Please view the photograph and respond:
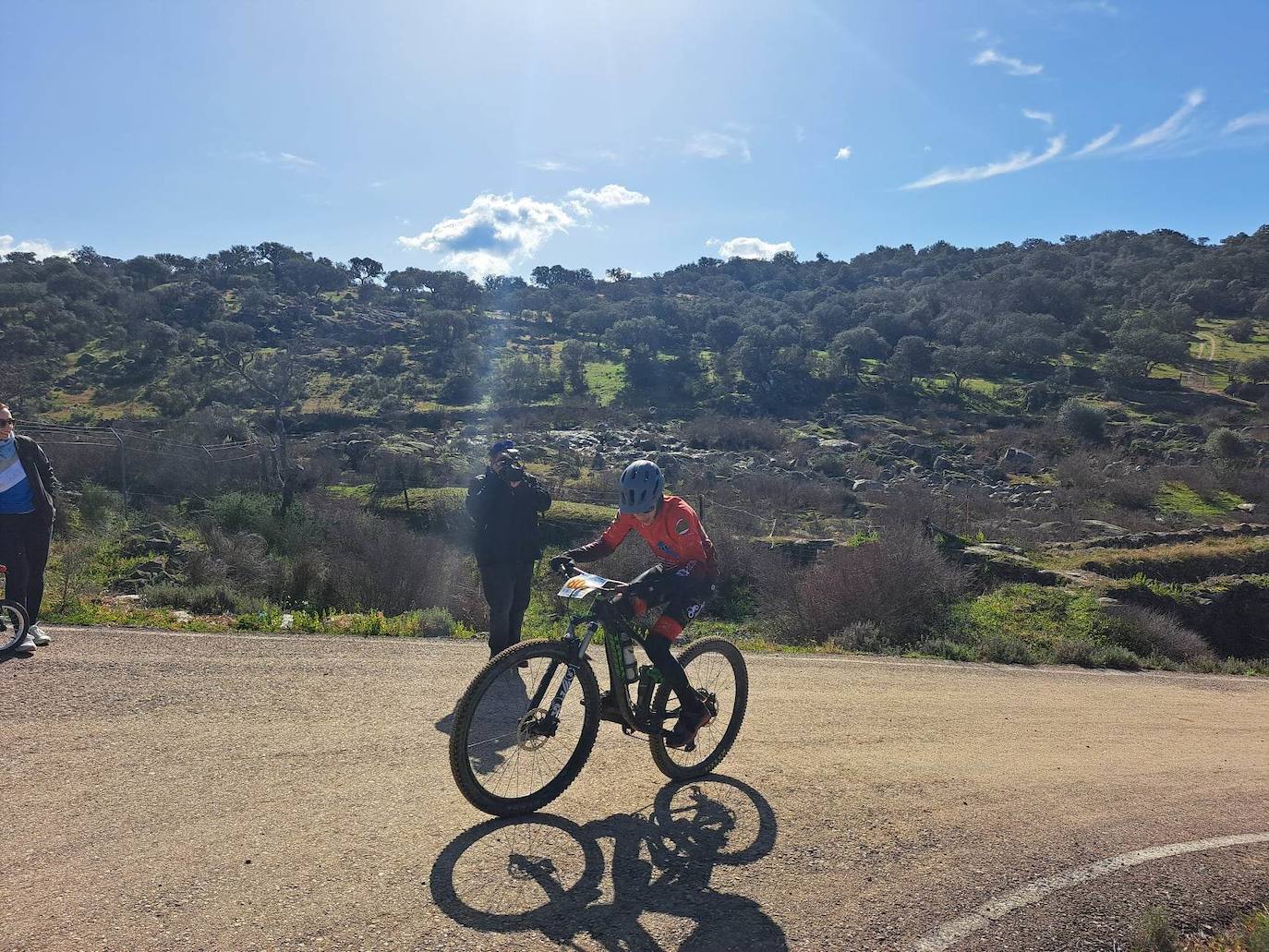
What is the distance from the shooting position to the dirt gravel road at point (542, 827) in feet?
10.6

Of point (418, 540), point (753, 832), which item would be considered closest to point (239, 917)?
point (753, 832)

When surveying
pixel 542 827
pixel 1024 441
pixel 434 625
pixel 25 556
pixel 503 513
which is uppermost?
pixel 1024 441

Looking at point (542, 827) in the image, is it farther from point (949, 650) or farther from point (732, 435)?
point (732, 435)

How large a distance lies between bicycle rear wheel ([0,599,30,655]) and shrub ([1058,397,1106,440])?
5794 centimetres

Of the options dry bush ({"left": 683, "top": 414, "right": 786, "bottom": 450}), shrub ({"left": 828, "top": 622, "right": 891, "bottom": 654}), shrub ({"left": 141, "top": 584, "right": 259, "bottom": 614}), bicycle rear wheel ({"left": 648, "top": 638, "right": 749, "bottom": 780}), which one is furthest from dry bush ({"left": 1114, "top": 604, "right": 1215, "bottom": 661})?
dry bush ({"left": 683, "top": 414, "right": 786, "bottom": 450})

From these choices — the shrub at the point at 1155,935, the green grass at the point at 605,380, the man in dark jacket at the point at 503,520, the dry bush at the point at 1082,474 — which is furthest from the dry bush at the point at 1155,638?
the green grass at the point at 605,380

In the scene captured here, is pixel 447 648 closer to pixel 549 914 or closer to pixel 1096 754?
pixel 549 914

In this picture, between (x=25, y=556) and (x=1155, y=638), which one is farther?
(x=1155, y=638)

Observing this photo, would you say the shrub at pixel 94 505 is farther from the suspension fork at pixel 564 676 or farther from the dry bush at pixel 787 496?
the dry bush at pixel 787 496

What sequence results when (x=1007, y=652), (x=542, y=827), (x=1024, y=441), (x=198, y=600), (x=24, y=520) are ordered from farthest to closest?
(x=1024, y=441) → (x=1007, y=652) → (x=198, y=600) → (x=24, y=520) → (x=542, y=827)

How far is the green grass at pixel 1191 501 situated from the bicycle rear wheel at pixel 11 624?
39473mm

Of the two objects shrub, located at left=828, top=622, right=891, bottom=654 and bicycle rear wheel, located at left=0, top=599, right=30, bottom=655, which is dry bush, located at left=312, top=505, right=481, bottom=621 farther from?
bicycle rear wheel, located at left=0, top=599, right=30, bottom=655

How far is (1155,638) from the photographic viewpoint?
12938 mm

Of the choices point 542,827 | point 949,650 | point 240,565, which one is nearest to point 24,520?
point 542,827
